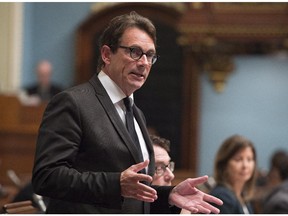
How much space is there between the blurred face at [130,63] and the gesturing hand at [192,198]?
0.32 m

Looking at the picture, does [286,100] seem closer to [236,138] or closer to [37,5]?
[37,5]

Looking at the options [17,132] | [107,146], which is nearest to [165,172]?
[107,146]

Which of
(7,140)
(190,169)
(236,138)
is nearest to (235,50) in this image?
(190,169)

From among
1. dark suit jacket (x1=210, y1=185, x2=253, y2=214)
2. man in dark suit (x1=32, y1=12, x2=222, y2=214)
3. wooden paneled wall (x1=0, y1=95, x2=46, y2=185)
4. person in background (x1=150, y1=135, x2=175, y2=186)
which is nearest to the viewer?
man in dark suit (x1=32, y1=12, x2=222, y2=214)

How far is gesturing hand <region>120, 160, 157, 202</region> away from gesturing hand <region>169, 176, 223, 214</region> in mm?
125

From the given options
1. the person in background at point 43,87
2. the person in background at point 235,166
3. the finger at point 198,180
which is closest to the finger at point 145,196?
the finger at point 198,180

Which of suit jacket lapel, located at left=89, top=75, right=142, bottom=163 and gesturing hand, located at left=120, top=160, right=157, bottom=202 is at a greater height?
suit jacket lapel, located at left=89, top=75, right=142, bottom=163

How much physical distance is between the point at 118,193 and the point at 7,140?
559 centimetres

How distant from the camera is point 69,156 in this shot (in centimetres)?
194

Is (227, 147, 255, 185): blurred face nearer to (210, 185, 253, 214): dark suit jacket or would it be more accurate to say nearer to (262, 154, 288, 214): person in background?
(210, 185, 253, 214): dark suit jacket

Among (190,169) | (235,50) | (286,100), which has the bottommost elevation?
(190,169)

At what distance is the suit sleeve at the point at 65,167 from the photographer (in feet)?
6.19

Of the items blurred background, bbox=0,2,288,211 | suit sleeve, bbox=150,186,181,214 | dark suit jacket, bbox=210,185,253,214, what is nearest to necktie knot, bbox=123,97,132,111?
suit sleeve, bbox=150,186,181,214

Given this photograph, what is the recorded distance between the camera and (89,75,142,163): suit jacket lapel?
2.01m
